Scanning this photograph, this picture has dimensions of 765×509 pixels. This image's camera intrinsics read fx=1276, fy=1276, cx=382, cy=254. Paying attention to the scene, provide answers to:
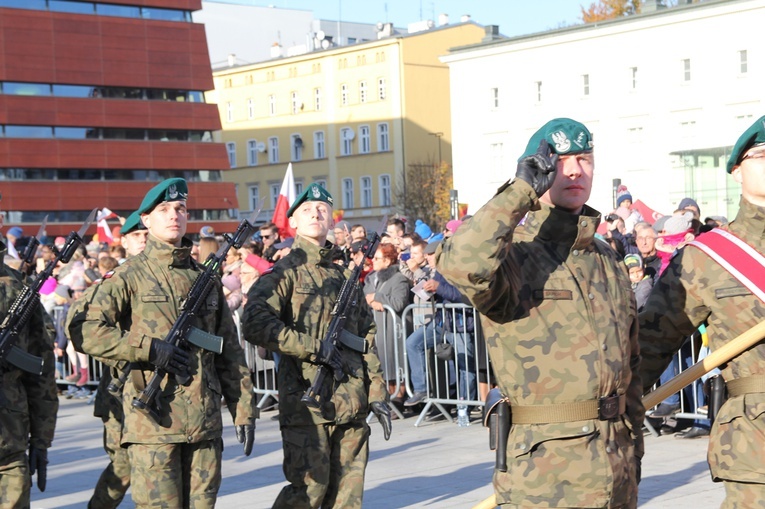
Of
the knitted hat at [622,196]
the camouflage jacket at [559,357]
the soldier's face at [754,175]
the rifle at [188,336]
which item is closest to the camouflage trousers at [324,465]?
the rifle at [188,336]

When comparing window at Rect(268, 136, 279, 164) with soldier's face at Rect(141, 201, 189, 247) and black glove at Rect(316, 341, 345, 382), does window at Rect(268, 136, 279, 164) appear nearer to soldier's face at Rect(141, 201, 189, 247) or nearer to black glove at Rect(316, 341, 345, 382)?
black glove at Rect(316, 341, 345, 382)

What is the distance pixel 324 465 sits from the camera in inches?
294

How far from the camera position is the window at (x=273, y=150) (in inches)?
3332

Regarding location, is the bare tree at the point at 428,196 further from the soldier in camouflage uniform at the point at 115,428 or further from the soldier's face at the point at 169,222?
the soldier's face at the point at 169,222

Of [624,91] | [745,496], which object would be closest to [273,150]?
[624,91]

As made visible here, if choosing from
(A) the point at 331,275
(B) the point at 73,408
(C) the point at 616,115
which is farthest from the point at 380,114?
(A) the point at 331,275

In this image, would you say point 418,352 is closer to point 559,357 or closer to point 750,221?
point 750,221

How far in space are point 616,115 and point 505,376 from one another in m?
55.8

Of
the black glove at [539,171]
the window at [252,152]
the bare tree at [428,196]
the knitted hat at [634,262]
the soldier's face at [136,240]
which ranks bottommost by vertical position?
the knitted hat at [634,262]

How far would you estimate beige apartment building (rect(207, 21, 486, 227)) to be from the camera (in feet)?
251

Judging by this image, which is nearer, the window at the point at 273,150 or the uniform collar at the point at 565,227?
the uniform collar at the point at 565,227

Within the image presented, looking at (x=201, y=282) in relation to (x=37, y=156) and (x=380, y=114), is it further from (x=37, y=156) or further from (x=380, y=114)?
Answer: (x=380, y=114)

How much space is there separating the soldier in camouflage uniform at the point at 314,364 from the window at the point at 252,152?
78.7 meters

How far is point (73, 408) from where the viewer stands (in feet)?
53.6
